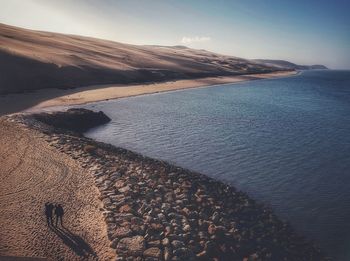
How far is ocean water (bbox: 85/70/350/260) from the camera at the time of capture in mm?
19422

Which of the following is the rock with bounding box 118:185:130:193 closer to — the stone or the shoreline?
the stone

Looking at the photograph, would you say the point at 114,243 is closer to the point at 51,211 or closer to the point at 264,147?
the point at 51,211

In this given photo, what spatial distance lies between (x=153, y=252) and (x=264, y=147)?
2055cm

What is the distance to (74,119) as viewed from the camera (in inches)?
1387

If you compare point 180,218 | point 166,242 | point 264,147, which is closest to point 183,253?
point 166,242

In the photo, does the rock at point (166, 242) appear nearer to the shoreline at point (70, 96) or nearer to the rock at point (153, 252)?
the rock at point (153, 252)

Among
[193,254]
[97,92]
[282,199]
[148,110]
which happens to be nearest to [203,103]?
[148,110]

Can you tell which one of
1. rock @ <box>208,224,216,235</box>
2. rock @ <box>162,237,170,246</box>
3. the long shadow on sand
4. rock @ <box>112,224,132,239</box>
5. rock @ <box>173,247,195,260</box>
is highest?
rock @ <box>112,224,132,239</box>

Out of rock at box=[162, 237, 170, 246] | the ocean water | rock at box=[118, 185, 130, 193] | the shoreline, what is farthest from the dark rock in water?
rock at box=[162, 237, 170, 246]

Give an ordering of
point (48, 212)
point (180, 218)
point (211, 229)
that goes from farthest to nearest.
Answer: point (180, 218)
point (211, 229)
point (48, 212)

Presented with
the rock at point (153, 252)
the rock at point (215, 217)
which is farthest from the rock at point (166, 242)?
the rock at point (215, 217)

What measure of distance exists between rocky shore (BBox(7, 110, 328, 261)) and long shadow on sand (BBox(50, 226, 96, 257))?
967 mm

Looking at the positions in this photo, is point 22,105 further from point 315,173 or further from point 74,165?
point 315,173

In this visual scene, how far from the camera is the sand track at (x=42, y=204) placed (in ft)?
43.5
